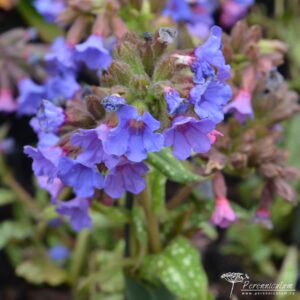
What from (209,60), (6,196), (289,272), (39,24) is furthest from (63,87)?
(39,24)

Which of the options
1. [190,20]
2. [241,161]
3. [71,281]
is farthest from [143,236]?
[190,20]

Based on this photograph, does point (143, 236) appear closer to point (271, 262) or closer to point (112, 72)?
point (112, 72)

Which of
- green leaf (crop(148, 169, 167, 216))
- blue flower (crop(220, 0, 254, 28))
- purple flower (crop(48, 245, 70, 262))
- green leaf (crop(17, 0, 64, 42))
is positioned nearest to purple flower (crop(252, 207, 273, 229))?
green leaf (crop(148, 169, 167, 216))

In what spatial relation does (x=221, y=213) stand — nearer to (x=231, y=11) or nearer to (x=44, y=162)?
(x=44, y=162)

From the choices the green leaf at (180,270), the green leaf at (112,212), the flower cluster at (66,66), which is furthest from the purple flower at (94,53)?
the green leaf at (180,270)

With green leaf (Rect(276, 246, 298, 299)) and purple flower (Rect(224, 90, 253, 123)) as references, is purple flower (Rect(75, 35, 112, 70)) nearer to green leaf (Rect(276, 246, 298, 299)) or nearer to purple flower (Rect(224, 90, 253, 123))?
purple flower (Rect(224, 90, 253, 123))
